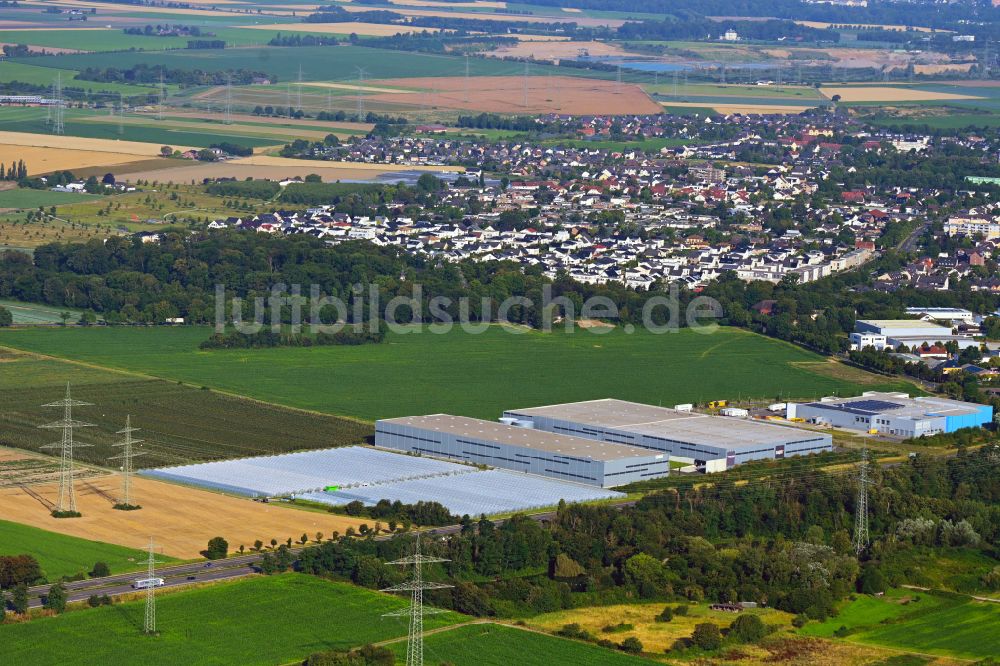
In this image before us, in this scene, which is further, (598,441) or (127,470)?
(598,441)

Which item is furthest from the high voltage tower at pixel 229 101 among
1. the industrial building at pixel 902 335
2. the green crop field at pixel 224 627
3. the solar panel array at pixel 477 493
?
the green crop field at pixel 224 627

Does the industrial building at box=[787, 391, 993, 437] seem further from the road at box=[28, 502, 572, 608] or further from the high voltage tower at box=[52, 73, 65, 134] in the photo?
the high voltage tower at box=[52, 73, 65, 134]

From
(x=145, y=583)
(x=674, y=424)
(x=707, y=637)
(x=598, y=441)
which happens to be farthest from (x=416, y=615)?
(x=674, y=424)

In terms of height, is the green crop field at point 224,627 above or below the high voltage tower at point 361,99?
below

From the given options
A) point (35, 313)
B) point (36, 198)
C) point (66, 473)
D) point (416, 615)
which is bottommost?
point (35, 313)

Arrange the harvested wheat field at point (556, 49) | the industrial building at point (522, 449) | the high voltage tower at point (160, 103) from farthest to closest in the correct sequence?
the harvested wheat field at point (556, 49) → the high voltage tower at point (160, 103) → the industrial building at point (522, 449)

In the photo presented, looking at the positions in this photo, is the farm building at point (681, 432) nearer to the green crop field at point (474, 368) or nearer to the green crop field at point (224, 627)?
the green crop field at point (474, 368)

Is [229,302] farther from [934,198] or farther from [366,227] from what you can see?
[934,198]

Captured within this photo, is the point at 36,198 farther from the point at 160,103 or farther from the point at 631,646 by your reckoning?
the point at 631,646
